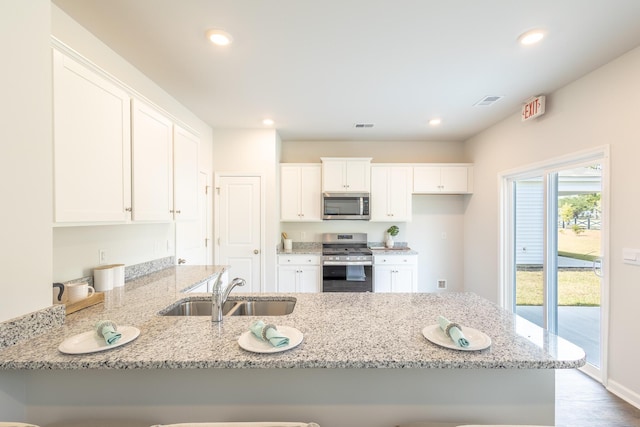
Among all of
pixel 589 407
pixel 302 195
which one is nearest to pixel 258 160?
pixel 302 195

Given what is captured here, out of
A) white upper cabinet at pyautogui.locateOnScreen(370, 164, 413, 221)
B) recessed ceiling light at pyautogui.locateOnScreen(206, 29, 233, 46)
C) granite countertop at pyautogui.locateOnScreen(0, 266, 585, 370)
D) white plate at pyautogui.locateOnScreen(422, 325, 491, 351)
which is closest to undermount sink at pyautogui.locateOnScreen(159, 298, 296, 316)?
granite countertop at pyautogui.locateOnScreen(0, 266, 585, 370)

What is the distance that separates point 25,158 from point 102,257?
43.6 inches

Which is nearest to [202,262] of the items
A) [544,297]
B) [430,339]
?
[430,339]

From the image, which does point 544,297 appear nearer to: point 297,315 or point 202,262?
point 297,315

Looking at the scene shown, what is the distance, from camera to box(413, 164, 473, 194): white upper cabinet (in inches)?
172

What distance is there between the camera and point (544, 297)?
301cm

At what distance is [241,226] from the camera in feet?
12.8

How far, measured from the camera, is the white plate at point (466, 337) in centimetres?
111

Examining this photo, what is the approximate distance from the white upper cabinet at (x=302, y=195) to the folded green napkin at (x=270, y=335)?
3.15 meters

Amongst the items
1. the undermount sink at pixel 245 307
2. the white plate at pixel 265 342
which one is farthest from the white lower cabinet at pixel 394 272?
the white plate at pixel 265 342

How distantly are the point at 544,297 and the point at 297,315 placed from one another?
117 inches

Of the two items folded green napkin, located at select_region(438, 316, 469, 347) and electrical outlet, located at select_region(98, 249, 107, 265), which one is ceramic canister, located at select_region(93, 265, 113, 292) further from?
folded green napkin, located at select_region(438, 316, 469, 347)

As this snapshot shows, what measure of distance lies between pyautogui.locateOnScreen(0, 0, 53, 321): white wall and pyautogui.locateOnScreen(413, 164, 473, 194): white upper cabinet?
4.15 m

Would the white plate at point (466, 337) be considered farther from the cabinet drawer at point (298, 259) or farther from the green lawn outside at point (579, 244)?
the cabinet drawer at point (298, 259)
